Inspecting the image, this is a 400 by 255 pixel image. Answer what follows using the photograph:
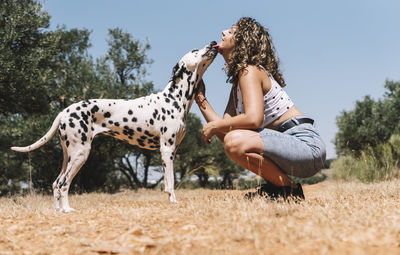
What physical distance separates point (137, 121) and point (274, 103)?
237 centimetres

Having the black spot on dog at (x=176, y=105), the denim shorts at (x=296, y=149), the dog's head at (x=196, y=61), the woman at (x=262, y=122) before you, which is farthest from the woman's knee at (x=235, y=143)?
the dog's head at (x=196, y=61)

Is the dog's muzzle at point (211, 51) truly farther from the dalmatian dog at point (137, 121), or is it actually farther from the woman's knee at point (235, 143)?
the woman's knee at point (235, 143)

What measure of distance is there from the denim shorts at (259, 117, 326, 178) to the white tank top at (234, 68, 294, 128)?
32 cm

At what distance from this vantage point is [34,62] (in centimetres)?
1272

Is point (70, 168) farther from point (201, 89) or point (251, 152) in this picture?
point (251, 152)

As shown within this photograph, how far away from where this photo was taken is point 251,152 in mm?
4387

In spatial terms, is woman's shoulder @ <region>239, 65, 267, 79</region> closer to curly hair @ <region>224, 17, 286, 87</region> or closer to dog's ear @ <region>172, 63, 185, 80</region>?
curly hair @ <region>224, 17, 286, 87</region>

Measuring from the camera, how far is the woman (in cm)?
429

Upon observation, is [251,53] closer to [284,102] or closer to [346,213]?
[284,102]

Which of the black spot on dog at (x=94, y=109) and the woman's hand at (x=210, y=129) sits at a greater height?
the black spot on dog at (x=94, y=109)

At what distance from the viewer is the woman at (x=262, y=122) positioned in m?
4.29

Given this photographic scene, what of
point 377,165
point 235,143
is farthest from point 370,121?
point 235,143

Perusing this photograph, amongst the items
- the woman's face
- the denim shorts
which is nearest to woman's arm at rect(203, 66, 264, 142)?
the denim shorts

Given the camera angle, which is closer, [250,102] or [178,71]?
[250,102]
